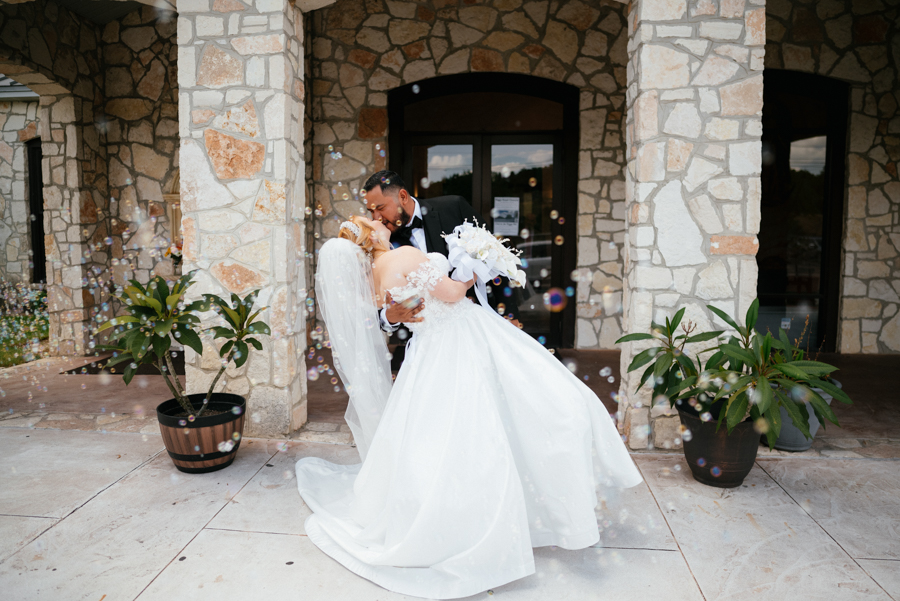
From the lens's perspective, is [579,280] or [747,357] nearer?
[747,357]

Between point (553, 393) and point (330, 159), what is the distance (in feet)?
15.7

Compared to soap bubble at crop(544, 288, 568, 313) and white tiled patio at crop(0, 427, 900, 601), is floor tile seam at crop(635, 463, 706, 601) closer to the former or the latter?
white tiled patio at crop(0, 427, 900, 601)

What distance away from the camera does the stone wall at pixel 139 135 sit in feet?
21.0

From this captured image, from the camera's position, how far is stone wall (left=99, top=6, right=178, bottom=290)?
21.0ft

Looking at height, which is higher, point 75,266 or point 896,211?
point 896,211

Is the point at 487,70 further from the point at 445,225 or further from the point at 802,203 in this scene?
the point at 802,203

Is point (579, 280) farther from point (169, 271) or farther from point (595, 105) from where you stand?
point (169, 271)

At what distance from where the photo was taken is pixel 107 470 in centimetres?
318

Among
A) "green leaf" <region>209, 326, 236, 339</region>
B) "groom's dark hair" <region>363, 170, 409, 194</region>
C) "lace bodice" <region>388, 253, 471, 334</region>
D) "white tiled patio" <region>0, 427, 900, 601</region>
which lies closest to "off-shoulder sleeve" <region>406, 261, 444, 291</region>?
"lace bodice" <region>388, 253, 471, 334</region>

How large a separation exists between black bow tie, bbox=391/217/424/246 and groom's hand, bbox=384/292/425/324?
0.66 meters

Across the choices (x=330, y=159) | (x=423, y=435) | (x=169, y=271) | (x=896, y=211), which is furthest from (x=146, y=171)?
(x=896, y=211)

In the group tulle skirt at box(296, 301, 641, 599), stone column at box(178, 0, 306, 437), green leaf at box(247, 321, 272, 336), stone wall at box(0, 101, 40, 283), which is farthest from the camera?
stone wall at box(0, 101, 40, 283)

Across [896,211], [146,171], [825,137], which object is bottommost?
[896,211]

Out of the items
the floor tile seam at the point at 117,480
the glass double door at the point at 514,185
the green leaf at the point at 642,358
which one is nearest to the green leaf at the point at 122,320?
the floor tile seam at the point at 117,480
